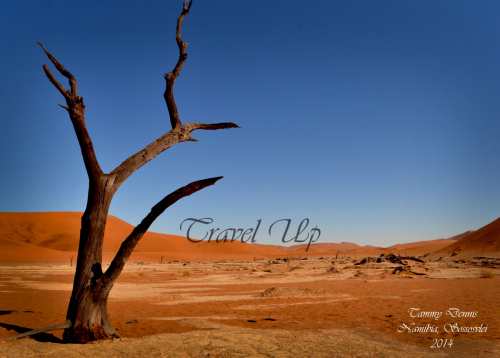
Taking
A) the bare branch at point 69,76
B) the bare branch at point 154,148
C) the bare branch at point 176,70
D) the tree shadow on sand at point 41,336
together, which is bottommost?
the tree shadow on sand at point 41,336

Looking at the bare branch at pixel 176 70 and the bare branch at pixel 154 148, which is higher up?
the bare branch at pixel 176 70

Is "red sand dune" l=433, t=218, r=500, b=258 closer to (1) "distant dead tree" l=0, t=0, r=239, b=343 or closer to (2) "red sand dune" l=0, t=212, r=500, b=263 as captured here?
(2) "red sand dune" l=0, t=212, r=500, b=263

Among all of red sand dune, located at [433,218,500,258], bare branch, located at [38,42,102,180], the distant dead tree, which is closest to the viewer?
the distant dead tree

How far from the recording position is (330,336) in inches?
261

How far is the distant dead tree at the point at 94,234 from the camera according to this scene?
19.4 feet

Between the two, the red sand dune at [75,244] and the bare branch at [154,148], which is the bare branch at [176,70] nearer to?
the bare branch at [154,148]

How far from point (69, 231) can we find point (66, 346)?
84.3 m

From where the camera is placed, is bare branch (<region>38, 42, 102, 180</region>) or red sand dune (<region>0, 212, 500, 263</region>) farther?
red sand dune (<region>0, 212, 500, 263</region>)

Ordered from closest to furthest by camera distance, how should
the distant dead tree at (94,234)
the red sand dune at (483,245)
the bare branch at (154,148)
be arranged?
1. the distant dead tree at (94,234)
2. the bare branch at (154,148)
3. the red sand dune at (483,245)

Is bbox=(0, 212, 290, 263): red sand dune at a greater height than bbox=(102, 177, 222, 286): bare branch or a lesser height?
lesser

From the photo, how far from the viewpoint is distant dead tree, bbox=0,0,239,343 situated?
233 inches

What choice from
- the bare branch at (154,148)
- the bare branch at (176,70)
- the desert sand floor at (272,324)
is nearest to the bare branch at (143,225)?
the bare branch at (154,148)

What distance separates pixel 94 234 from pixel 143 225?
2.99ft

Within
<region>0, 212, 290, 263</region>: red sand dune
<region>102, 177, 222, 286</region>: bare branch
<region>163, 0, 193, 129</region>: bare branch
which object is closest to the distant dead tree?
<region>102, 177, 222, 286</region>: bare branch
